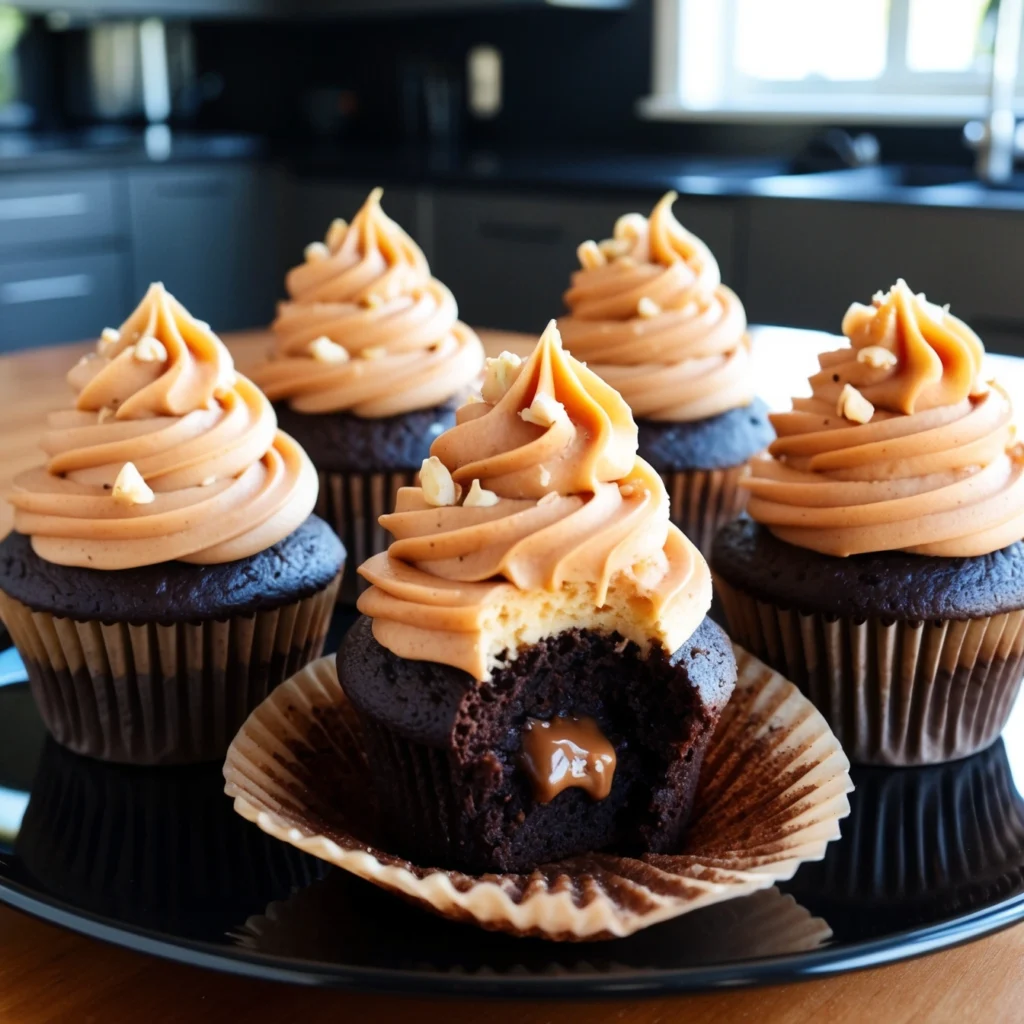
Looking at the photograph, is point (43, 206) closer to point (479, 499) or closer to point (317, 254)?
point (317, 254)

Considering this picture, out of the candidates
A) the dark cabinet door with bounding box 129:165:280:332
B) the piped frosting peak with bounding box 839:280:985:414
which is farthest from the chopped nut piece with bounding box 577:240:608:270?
the dark cabinet door with bounding box 129:165:280:332

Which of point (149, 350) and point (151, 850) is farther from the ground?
point (149, 350)

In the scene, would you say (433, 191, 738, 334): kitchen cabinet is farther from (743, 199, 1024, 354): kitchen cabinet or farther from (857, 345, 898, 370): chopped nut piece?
(857, 345, 898, 370): chopped nut piece

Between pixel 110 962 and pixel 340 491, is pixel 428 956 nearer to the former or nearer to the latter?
pixel 110 962

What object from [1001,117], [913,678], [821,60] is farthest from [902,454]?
[821,60]

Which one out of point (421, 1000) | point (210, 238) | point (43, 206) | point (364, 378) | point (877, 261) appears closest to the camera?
point (421, 1000)

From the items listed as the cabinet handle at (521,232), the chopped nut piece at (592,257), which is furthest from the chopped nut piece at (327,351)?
the cabinet handle at (521,232)
